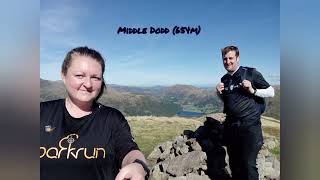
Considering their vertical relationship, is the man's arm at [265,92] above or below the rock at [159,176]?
above

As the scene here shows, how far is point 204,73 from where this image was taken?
11.6 ft

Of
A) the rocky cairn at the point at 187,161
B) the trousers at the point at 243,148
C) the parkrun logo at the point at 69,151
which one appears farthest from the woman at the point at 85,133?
the trousers at the point at 243,148

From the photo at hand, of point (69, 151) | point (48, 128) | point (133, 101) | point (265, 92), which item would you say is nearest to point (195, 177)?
point (133, 101)

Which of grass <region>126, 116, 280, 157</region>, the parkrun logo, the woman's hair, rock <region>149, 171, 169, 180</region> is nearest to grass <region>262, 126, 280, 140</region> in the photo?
grass <region>126, 116, 280, 157</region>

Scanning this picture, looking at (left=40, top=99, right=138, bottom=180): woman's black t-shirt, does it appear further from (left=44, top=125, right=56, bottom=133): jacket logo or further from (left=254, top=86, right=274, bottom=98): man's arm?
(left=254, top=86, right=274, bottom=98): man's arm

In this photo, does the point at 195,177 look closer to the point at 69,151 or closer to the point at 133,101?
the point at 133,101

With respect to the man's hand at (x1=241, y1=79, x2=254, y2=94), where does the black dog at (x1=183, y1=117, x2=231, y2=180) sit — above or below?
below

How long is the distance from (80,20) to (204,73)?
974mm

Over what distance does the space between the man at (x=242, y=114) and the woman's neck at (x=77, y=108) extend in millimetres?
972

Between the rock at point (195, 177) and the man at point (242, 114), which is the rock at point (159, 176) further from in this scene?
the man at point (242, 114)

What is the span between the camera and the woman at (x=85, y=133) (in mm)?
3449

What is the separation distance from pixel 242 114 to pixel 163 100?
60cm

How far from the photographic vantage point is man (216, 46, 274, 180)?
141 inches
